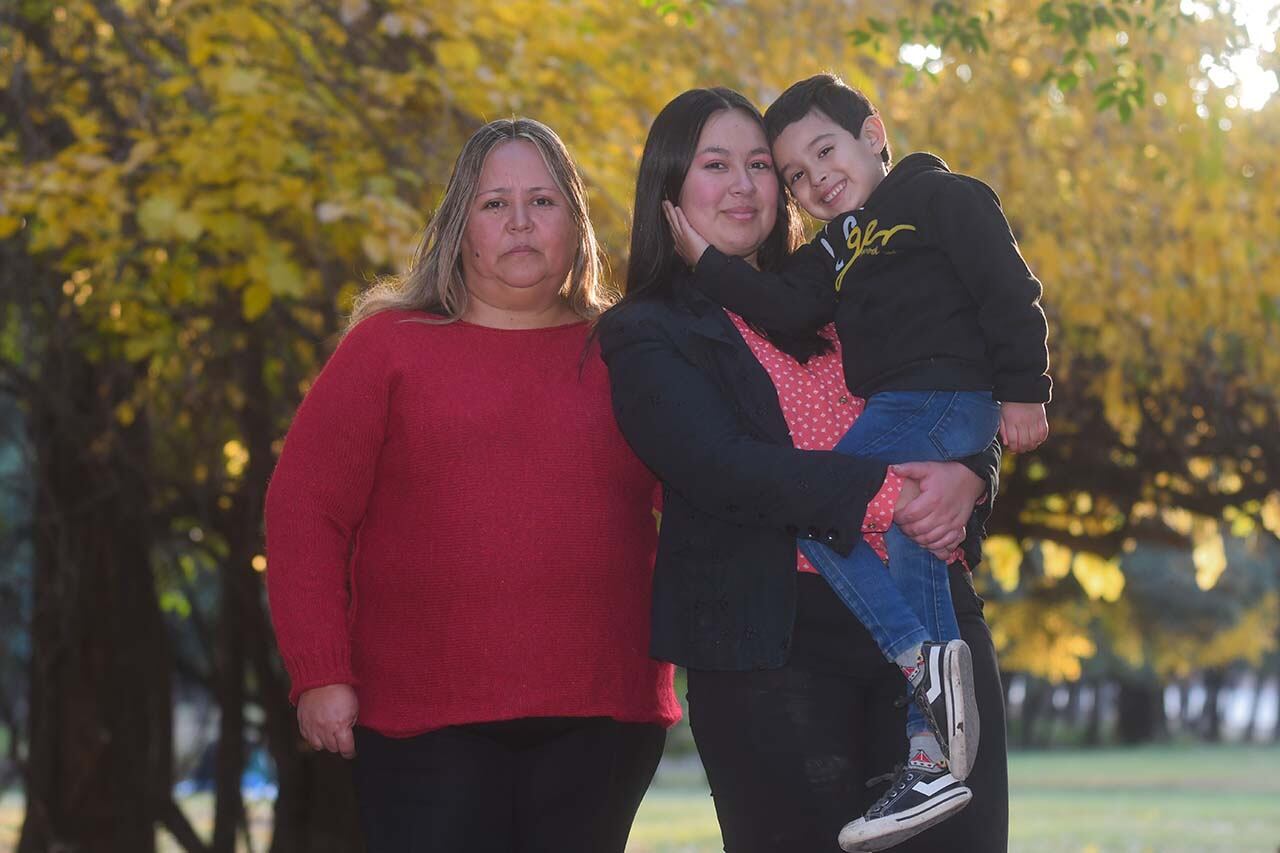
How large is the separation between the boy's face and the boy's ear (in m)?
0.02

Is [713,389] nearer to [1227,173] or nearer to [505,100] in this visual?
[505,100]

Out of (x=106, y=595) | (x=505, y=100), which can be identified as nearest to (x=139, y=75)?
(x=505, y=100)

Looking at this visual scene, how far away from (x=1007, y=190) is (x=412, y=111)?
242 cm

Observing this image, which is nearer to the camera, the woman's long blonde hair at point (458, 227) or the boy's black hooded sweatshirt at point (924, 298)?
the boy's black hooded sweatshirt at point (924, 298)

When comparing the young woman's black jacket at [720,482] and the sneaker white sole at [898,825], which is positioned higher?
the young woman's black jacket at [720,482]

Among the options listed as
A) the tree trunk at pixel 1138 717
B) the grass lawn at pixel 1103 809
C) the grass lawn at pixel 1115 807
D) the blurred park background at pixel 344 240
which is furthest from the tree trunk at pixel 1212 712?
the blurred park background at pixel 344 240

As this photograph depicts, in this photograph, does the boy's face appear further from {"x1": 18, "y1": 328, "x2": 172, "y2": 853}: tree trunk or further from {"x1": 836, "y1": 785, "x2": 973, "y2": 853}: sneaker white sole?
{"x1": 18, "y1": 328, "x2": 172, "y2": 853}: tree trunk

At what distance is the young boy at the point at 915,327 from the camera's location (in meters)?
2.57

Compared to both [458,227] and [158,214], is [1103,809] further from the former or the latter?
[458,227]

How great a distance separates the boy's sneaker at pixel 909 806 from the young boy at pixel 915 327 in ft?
0.24

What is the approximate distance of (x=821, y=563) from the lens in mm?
2574

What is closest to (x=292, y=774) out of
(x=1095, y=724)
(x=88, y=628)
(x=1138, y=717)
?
(x=88, y=628)

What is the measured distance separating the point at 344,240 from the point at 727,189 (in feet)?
10.5

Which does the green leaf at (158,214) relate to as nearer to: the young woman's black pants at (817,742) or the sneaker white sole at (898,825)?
the young woman's black pants at (817,742)
